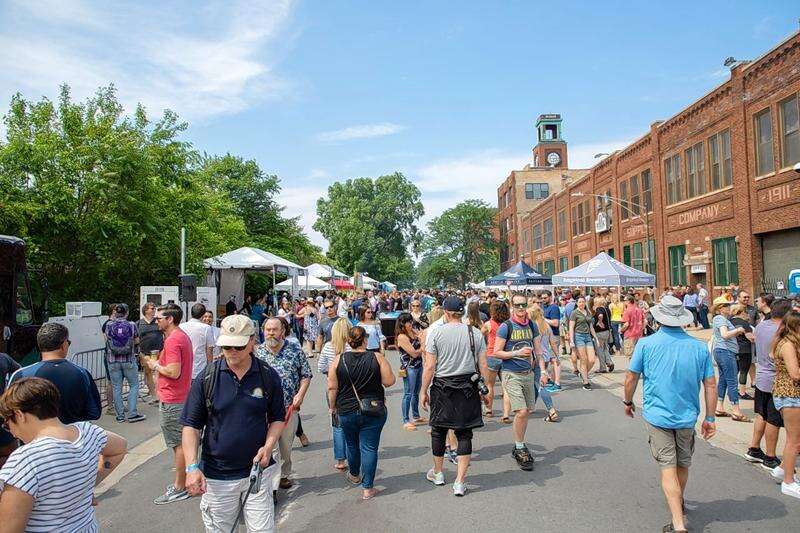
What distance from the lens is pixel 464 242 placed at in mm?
77875

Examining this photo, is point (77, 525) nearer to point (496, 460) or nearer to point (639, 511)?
point (639, 511)

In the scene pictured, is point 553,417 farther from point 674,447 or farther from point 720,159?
point 720,159

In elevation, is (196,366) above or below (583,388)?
above

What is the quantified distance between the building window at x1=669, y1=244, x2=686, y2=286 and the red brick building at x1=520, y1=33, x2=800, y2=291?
0.17ft

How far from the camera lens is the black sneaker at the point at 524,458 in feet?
21.0

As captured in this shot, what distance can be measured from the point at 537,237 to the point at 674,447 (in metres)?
57.5

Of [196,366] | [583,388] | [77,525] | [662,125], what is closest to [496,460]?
[196,366]

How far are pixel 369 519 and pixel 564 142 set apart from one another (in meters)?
75.6

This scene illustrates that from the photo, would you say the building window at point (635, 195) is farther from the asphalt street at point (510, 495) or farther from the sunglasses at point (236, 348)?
the sunglasses at point (236, 348)

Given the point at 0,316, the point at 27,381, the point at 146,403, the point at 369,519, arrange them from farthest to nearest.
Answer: the point at 146,403
the point at 0,316
the point at 369,519
the point at 27,381

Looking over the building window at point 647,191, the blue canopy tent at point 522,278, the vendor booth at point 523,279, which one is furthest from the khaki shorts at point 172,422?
the building window at point 647,191

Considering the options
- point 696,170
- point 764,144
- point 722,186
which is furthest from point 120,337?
point 696,170

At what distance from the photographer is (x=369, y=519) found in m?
5.07

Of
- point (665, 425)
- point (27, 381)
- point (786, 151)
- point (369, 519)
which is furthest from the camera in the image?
point (786, 151)
